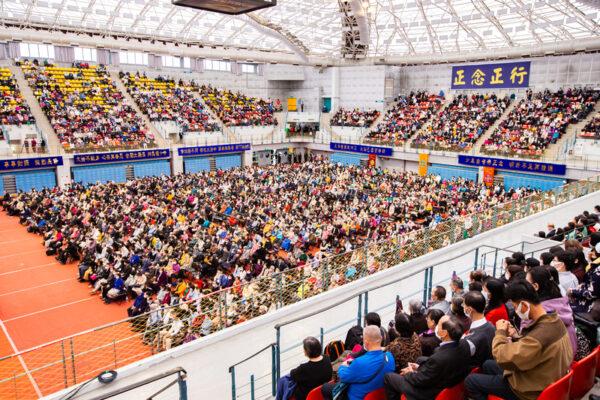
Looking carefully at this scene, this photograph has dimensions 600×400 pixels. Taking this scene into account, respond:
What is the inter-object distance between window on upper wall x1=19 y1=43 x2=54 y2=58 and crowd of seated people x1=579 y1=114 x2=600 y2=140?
133 ft

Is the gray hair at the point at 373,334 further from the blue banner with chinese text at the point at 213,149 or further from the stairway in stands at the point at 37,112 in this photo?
the blue banner with chinese text at the point at 213,149

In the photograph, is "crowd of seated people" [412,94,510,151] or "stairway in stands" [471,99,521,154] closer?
"stairway in stands" [471,99,521,154]

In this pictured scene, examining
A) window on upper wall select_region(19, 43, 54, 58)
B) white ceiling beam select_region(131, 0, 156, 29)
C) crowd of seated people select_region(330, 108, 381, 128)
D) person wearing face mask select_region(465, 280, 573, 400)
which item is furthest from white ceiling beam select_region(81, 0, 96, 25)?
person wearing face mask select_region(465, 280, 573, 400)

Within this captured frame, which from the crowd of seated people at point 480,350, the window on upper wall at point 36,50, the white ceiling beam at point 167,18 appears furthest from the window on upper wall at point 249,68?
the crowd of seated people at point 480,350

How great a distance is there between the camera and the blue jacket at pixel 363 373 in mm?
3957

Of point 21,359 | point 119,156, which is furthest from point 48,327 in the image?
point 119,156

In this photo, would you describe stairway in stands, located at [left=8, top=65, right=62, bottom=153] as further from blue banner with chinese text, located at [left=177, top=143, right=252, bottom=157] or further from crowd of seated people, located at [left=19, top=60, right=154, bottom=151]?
blue banner with chinese text, located at [left=177, top=143, right=252, bottom=157]

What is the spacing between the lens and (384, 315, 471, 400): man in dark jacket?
3729mm

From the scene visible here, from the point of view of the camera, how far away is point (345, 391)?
4070mm

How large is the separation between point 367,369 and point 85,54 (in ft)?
138

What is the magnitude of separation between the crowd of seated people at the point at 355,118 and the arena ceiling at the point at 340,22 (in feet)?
18.3

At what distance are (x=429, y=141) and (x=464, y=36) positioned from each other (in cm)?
940

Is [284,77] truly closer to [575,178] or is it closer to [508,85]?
[508,85]

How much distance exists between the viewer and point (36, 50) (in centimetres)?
3597
